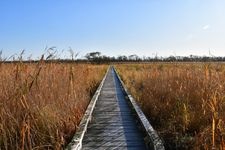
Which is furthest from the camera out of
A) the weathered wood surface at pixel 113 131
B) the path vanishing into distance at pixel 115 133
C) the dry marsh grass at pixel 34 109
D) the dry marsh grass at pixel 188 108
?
the weathered wood surface at pixel 113 131

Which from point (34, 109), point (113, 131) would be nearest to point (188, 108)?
point (113, 131)

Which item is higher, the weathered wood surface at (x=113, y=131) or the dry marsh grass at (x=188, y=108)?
the dry marsh grass at (x=188, y=108)

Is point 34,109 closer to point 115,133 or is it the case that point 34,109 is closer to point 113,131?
point 115,133

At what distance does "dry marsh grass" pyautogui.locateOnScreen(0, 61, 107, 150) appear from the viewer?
165 inches

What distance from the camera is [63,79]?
6.80 meters

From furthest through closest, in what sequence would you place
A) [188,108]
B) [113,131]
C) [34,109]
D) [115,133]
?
[188,108]
[113,131]
[115,133]
[34,109]

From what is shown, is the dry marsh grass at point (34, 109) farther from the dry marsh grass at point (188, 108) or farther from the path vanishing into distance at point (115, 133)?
the dry marsh grass at point (188, 108)

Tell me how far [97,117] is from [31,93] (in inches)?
111

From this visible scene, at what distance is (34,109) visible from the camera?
4648 millimetres

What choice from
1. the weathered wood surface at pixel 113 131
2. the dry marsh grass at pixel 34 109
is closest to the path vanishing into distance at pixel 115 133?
the weathered wood surface at pixel 113 131

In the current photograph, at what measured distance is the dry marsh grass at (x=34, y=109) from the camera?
13.8 feet

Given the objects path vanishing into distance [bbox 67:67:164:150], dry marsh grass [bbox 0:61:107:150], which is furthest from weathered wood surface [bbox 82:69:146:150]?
dry marsh grass [bbox 0:61:107:150]

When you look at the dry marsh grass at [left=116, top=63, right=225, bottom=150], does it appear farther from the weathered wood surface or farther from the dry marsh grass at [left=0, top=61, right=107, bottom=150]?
the dry marsh grass at [left=0, top=61, right=107, bottom=150]

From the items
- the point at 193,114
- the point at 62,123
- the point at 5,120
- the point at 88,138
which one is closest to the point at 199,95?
the point at 193,114
